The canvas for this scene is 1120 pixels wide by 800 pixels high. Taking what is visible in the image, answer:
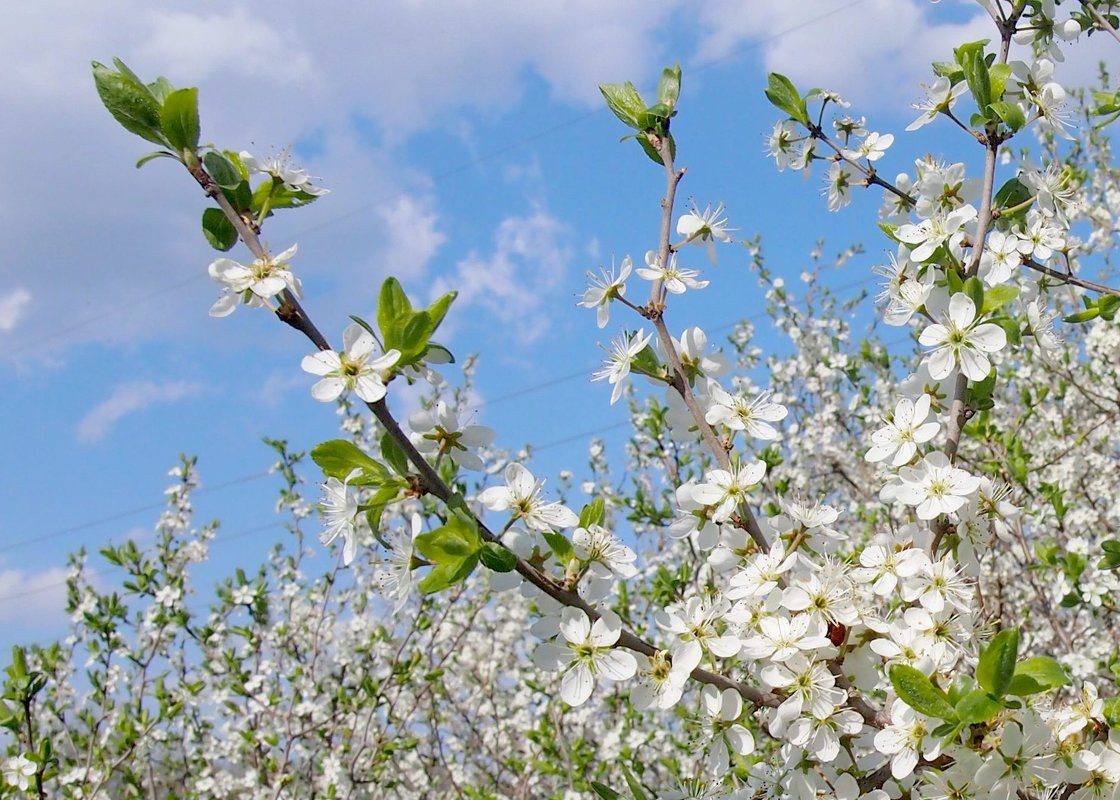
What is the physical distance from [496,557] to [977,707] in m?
0.58

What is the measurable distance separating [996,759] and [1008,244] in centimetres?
83

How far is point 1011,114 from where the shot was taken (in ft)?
5.20

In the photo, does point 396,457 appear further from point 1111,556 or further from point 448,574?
point 1111,556

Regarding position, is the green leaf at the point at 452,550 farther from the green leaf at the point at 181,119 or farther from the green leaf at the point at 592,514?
the green leaf at the point at 181,119

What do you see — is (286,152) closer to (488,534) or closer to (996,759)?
(488,534)

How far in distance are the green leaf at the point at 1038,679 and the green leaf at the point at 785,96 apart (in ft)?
3.85

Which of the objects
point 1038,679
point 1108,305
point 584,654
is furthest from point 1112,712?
point 1108,305

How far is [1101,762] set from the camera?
49.3 inches

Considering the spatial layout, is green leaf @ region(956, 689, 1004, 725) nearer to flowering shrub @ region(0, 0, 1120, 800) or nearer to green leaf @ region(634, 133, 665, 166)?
flowering shrub @ region(0, 0, 1120, 800)

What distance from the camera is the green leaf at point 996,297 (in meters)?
1.42

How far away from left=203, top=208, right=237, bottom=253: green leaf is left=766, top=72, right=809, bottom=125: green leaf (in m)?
1.12

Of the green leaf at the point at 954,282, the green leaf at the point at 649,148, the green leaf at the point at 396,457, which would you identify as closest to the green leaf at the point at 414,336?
the green leaf at the point at 396,457

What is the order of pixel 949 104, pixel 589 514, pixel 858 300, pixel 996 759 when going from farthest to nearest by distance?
pixel 858 300 < pixel 949 104 < pixel 589 514 < pixel 996 759

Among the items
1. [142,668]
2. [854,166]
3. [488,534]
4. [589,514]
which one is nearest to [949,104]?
[854,166]
